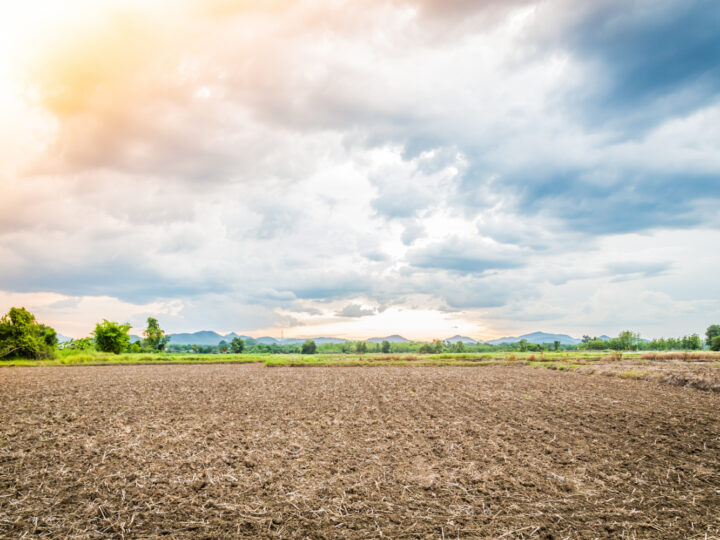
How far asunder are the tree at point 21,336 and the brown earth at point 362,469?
39656 mm

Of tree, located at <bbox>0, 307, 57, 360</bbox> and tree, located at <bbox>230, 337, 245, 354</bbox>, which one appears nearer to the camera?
tree, located at <bbox>0, 307, 57, 360</bbox>

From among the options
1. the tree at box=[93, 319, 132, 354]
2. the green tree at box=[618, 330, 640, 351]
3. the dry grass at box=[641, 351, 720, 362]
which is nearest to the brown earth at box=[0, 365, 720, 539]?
the dry grass at box=[641, 351, 720, 362]

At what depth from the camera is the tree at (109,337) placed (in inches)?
2566

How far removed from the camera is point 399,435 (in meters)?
12.1

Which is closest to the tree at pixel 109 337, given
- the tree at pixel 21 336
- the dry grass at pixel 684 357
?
the tree at pixel 21 336

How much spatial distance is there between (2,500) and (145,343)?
287ft

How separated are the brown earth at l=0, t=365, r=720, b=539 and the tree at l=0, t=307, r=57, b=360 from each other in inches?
1561

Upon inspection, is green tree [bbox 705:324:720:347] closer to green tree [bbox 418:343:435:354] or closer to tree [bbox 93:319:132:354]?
green tree [bbox 418:343:435:354]

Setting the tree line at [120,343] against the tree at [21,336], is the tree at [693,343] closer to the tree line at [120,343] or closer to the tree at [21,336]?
the tree line at [120,343]

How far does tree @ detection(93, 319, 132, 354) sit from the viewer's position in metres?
65.2

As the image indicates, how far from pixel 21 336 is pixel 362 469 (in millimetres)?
57720

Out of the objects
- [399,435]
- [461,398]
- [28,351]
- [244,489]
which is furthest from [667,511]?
[28,351]

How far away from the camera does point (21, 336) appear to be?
4791 centimetres

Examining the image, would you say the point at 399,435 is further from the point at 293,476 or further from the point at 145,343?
the point at 145,343
